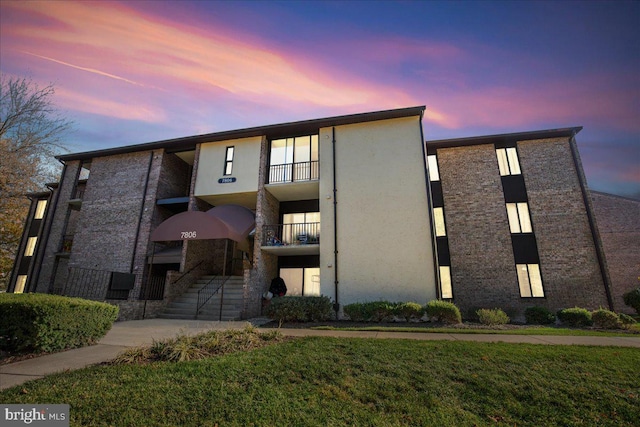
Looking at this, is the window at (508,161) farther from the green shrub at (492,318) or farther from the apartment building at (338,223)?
the green shrub at (492,318)

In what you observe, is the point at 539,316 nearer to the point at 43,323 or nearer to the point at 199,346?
the point at 199,346

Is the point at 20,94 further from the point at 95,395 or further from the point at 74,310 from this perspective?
the point at 95,395

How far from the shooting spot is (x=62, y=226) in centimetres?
1750

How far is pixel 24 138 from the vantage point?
37.1ft

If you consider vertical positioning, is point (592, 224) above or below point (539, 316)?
above

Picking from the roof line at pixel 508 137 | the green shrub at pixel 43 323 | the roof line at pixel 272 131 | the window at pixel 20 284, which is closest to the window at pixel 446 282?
the roof line at pixel 508 137

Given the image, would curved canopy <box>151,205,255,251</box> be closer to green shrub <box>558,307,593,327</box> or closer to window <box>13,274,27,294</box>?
green shrub <box>558,307,593,327</box>

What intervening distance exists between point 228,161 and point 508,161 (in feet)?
52.7

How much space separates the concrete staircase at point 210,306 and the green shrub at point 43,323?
5.65 meters

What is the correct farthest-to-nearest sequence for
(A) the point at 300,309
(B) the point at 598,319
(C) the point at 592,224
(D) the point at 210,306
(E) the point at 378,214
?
1. (C) the point at 592,224
2. (E) the point at 378,214
3. (D) the point at 210,306
4. (A) the point at 300,309
5. (B) the point at 598,319

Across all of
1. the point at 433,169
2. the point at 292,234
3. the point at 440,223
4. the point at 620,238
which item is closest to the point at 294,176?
the point at 292,234

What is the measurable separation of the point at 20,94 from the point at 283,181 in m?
11.3

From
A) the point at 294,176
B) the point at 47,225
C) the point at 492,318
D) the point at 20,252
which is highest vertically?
the point at 294,176

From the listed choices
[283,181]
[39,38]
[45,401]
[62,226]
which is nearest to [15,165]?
[39,38]
